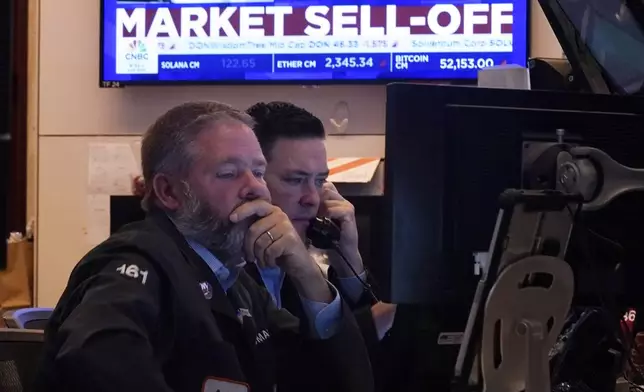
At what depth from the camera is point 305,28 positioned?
292 centimetres

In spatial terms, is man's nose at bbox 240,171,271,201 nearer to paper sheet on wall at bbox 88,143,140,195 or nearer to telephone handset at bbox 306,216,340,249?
telephone handset at bbox 306,216,340,249

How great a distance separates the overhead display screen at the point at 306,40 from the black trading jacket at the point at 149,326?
1.56 metres

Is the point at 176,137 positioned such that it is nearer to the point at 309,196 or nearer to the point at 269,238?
the point at 269,238

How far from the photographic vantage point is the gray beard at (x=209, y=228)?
1404 mm

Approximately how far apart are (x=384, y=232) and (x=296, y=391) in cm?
68

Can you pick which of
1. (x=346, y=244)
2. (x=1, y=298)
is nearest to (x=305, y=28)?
(x=346, y=244)

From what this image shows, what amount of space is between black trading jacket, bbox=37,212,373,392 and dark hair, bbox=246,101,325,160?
1.73ft

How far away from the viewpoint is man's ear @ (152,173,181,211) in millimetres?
1427

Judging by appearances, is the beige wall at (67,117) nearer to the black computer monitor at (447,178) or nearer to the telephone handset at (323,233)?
the telephone handset at (323,233)

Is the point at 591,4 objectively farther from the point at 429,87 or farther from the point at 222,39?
the point at 222,39

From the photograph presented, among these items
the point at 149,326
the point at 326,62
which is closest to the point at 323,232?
the point at 149,326

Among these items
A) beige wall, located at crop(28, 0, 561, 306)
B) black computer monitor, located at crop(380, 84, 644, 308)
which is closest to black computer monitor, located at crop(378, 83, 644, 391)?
black computer monitor, located at crop(380, 84, 644, 308)

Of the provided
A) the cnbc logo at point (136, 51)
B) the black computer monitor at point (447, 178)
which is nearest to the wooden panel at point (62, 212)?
the cnbc logo at point (136, 51)

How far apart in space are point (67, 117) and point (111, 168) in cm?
28
